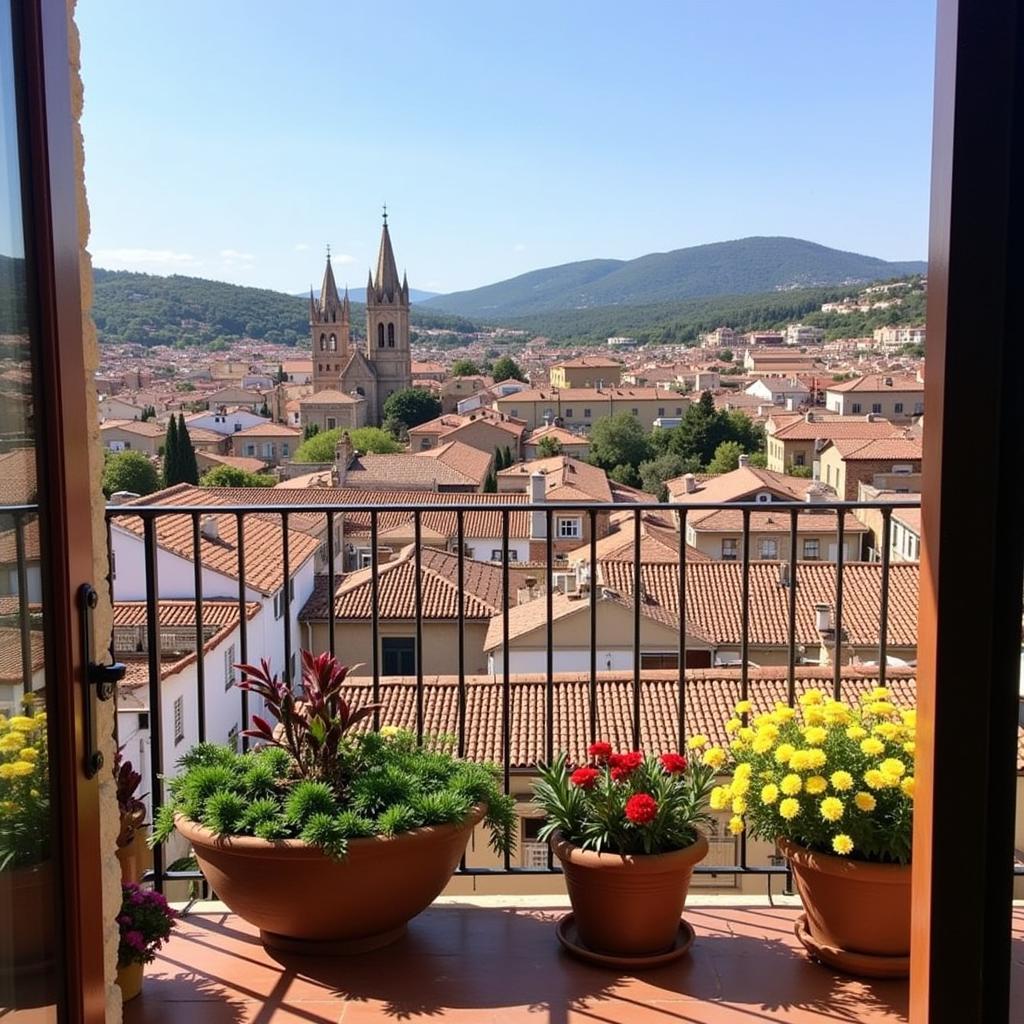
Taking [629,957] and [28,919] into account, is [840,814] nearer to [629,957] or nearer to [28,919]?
[629,957]

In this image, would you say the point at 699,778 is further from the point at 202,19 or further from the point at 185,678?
the point at 185,678

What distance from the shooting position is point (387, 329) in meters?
87.4

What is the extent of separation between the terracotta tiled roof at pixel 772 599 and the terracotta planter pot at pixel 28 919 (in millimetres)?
16050

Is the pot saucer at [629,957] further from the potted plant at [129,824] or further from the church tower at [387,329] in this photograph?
the church tower at [387,329]

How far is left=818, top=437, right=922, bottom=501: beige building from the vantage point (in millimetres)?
45000

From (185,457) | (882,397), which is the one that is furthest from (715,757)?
(882,397)

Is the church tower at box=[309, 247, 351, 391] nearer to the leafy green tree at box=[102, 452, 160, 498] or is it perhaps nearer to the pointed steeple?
the pointed steeple

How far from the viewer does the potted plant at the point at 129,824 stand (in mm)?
2248

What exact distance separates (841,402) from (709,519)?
3896 centimetres

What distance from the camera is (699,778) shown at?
2.42 metres

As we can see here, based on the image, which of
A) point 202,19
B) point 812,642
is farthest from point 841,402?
point 202,19

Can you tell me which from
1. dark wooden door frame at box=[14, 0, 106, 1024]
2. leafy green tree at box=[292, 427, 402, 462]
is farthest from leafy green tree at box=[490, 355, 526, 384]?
dark wooden door frame at box=[14, 0, 106, 1024]

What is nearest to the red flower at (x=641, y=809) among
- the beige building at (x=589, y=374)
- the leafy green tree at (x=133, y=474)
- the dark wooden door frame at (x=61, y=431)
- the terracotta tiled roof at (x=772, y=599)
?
the dark wooden door frame at (x=61, y=431)

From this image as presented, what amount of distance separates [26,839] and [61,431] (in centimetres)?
51
